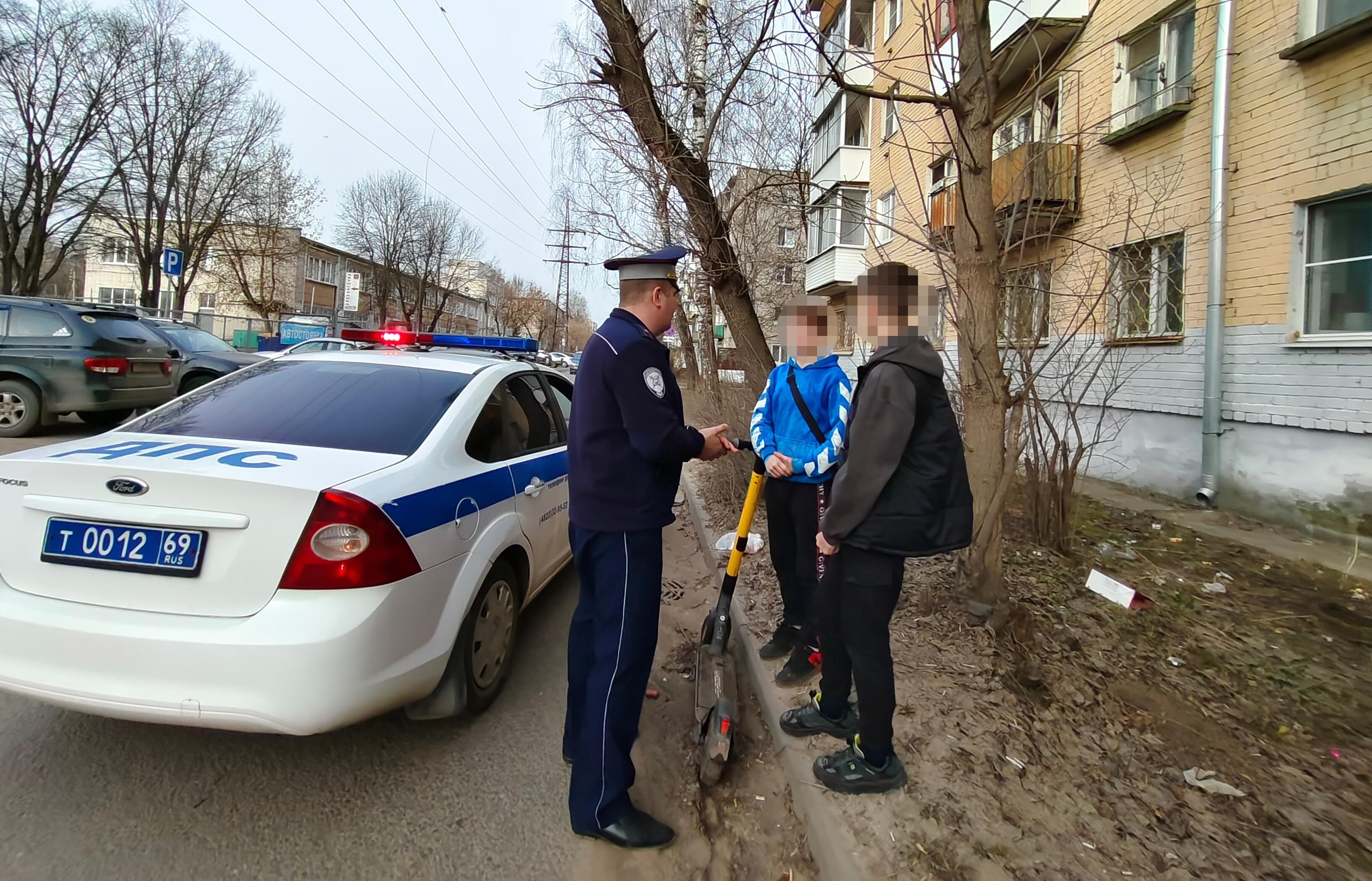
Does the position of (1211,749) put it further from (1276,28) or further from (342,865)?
(1276,28)

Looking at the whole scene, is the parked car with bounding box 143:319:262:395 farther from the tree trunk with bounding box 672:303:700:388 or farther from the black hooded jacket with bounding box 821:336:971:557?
the black hooded jacket with bounding box 821:336:971:557

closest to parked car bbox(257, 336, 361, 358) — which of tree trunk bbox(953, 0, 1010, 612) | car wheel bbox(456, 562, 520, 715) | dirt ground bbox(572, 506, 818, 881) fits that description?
car wheel bbox(456, 562, 520, 715)

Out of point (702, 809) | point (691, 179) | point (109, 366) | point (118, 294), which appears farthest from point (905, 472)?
point (118, 294)

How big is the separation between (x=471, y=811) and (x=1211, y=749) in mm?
2832

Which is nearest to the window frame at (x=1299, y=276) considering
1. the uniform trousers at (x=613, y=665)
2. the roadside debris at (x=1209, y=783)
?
the roadside debris at (x=1209, y=783)

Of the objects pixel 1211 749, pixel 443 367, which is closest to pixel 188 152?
pixel 443 367

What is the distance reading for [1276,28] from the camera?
6.64 meters

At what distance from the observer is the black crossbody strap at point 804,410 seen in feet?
9.63

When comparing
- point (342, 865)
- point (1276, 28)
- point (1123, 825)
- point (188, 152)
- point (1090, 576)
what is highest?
point (188, 152)

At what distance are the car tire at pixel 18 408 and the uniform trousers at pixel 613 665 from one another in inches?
386

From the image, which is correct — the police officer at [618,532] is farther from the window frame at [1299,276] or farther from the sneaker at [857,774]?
the window frame at [1299,276]

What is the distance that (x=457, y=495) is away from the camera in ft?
8.73

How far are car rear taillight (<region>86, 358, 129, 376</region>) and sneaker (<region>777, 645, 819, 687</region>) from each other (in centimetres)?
971

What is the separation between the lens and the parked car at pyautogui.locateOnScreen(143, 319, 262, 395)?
10578 millimetres
